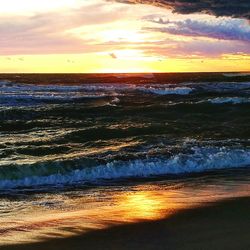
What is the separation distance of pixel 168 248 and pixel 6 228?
76.9 inches

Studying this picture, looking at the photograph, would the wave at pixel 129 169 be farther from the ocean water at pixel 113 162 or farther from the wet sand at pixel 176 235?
the wet sand at pixel 176 235

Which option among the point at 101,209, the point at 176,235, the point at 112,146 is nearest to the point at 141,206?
the point at 101,209

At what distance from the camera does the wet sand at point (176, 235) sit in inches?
205

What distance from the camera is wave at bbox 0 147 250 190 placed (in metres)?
9.56

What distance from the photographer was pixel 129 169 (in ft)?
34.7

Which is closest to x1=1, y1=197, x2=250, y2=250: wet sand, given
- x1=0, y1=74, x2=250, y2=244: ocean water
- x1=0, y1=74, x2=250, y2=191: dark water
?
x1=0, y1=74, x2=250, y2=244: ocean water

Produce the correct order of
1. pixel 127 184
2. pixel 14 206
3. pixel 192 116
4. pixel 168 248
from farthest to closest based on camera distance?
pixel 192 116, pixel 127 184, pixel 14 206, pixel 168 248

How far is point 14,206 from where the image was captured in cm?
728

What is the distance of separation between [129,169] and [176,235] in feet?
16.1

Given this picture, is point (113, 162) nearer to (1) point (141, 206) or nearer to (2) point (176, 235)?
(1) point (141, 206)

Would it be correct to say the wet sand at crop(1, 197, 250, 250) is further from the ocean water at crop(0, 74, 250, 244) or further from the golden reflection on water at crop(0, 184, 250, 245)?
the ocean water at crop(0, 74, 250, 244)

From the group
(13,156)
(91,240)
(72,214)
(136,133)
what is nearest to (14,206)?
(72,214)

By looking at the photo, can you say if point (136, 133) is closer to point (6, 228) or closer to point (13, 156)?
point (13, 156)

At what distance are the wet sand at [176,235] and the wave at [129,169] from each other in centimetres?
355
